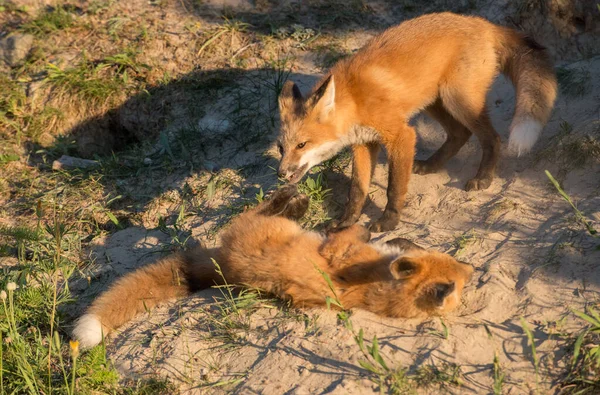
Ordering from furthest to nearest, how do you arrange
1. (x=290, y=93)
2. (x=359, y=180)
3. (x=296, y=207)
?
(x=290, y=93) → (x=359, y=180) → (x=296, y=207)

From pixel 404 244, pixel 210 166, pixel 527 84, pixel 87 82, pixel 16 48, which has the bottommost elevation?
pixel 210 166

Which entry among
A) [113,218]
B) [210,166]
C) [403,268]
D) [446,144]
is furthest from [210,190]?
[403,268]

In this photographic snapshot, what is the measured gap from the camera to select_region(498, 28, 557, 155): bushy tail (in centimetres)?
503

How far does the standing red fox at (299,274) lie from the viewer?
3.96 meters

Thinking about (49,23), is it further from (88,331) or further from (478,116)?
(478,116)

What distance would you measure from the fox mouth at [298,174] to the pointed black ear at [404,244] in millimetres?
1165

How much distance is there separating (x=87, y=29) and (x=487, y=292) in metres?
6.20

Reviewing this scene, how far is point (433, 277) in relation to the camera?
401 centimetres

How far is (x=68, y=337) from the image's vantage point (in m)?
4.38

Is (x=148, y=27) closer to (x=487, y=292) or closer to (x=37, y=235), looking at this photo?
(x=37, y=235)

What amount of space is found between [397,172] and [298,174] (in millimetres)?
860

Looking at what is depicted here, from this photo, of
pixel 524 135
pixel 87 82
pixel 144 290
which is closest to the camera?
pixel 144 290

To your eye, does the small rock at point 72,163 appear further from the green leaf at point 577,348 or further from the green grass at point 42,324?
the green leaf at point 577,348

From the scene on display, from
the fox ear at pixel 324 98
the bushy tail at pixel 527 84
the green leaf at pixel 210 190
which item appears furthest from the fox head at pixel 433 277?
the green leaf at pixel 210 190
